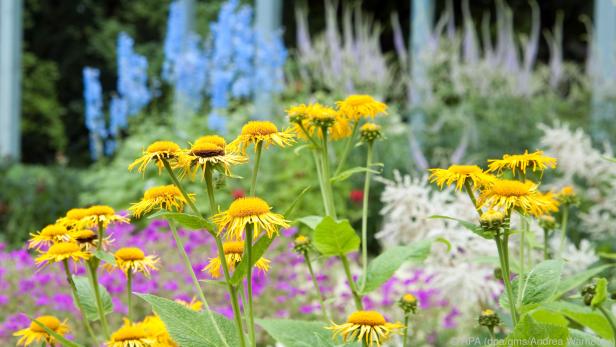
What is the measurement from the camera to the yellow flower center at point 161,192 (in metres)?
1.02

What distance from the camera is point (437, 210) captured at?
231cm

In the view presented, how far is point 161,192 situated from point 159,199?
0.01 m

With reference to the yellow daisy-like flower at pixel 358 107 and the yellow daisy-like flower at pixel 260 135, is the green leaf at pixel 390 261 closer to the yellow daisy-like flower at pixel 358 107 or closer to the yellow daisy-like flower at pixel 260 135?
the yellow daisy-like flower at pixel 358 107

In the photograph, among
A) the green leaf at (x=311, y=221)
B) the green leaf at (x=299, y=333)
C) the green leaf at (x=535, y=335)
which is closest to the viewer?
the green leaf at (x=535, y=335)

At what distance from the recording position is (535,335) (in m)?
0.89

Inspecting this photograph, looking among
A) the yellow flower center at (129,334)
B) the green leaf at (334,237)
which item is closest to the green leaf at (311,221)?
the green leaf at (334,237)

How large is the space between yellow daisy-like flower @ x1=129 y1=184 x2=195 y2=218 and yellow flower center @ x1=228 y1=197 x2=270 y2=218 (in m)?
0.13

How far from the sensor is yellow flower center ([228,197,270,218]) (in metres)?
0.91

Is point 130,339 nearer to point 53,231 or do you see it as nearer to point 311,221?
point 53,231

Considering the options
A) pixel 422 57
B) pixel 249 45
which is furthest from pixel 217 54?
pixel 422 57

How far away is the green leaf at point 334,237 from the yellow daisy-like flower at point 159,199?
0.24 m

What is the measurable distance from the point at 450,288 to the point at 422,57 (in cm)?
357

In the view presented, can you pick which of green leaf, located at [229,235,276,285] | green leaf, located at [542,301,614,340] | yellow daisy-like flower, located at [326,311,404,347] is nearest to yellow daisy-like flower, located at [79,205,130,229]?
green leaf, located at [229,235,276,285]

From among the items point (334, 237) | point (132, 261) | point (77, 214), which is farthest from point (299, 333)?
point (77, 214)
